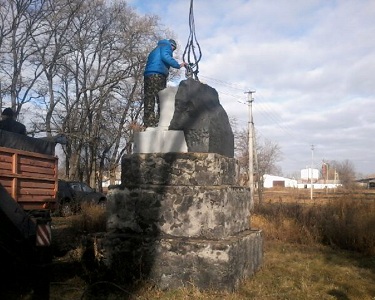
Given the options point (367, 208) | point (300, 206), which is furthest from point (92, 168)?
point (367, 208)

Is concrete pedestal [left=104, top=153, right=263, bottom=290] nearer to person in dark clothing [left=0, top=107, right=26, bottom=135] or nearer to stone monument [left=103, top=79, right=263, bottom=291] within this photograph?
stone monument [left=103, top=79, right=263, bottom=291]

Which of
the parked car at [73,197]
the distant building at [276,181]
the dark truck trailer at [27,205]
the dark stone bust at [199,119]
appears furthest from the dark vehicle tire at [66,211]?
the distant building at [276,181]

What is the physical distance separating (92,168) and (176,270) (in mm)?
31935

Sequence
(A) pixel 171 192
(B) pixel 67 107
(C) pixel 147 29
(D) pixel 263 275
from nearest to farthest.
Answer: (A) pixel 171 192
(D) pixel 263 275
(C) pixel 147 29
(B) pixel 67 107

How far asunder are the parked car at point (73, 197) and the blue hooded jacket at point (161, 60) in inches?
307

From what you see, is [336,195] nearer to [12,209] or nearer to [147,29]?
[12,209]

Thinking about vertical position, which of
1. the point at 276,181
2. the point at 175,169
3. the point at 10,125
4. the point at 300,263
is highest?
the point at 276,181

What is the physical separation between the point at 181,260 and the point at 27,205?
3033mm

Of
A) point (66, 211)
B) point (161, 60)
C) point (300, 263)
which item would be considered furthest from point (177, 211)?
point (66, 211)

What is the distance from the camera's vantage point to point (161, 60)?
646 centimetres

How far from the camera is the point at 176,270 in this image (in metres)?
5.14

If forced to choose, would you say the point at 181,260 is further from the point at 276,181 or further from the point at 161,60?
the point at 276,181

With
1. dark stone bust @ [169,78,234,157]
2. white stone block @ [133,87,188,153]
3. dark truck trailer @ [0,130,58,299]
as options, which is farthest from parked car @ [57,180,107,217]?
dark stone bust @ [169,78,234,157]

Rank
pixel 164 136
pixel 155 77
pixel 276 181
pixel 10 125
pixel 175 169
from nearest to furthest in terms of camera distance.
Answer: pixel 175 169 < pixel 164 136 < pixel 155 77 < pixel 10 125 < pixel 276 181
